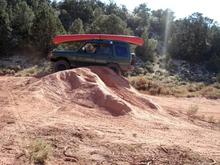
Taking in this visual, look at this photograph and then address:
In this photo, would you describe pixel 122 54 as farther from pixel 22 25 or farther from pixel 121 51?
pixel 22 25

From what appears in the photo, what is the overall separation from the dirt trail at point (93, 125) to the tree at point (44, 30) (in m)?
17.6

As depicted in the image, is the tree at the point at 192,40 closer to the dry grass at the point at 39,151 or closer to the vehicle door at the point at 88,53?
the vehicle door at the point at 88,53

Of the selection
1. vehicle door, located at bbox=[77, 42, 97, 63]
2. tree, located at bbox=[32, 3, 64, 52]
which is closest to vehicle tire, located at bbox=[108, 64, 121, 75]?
vehicle door, located at bbox=[77, 42, 97, 63]

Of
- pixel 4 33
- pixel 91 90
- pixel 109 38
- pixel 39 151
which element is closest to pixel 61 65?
pixel 109 38

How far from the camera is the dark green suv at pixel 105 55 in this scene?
638 inches

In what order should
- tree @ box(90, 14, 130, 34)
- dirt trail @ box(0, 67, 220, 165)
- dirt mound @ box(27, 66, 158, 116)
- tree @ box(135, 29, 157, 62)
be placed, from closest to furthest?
1. dirt trail @ box(0, 67, 220, 165)
2. dirt mound @ box(27, 66, 158, 116)
3. tree @ box(90, 14, 130, 34)
4. tree @ box(135, 29, 157, 62)

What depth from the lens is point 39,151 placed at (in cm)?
760

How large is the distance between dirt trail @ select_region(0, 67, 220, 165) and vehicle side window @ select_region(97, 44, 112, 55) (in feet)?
4.13

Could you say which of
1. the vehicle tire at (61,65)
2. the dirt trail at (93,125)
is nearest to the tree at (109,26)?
the vehicle tire at (61,65)

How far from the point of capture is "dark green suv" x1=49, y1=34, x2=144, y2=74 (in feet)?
53.2

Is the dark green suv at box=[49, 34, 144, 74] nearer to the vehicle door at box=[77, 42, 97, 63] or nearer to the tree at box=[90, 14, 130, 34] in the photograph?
the vehicle door at box=[77, 42, 97, 63]

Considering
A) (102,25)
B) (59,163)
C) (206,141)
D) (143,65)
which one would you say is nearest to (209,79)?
(143,65)

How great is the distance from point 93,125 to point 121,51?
676 cm

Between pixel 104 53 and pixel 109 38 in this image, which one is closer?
pixel 104 53
